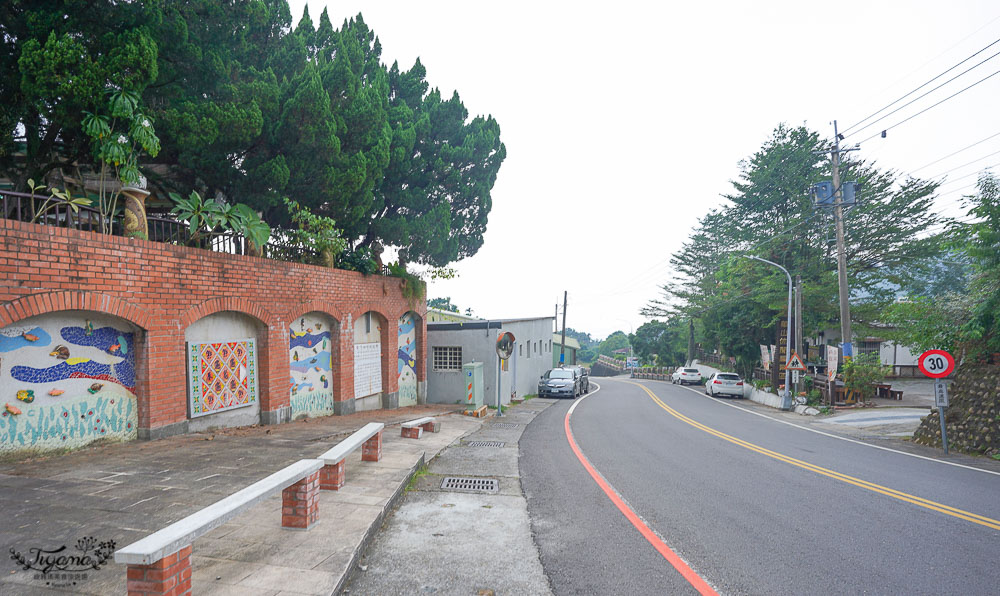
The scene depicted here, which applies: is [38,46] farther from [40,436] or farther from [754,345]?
[754,345]

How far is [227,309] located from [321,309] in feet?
9.92

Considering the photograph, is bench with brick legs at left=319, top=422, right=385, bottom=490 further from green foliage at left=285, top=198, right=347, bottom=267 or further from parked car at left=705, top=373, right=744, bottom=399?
parked car at left=705, top=373, right=744, bottom=399

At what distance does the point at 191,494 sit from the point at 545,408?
16.2m

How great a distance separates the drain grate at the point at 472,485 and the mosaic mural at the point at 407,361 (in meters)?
9.84

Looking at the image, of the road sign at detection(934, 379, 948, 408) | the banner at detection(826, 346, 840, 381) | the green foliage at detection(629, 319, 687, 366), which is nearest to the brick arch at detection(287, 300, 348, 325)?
the road sign at detection(934, 379, 948, 408)

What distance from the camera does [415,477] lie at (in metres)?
7.58

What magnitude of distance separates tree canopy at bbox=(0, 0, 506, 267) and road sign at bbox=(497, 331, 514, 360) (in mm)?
4737

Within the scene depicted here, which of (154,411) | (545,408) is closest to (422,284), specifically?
(545,408)

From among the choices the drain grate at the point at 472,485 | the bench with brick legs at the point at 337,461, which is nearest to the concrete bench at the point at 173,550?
the bench with brick legs at the point at 337,461

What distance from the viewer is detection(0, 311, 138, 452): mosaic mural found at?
679 centimetres

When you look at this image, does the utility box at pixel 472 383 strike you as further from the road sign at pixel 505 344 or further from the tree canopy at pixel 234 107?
the tree canopy at pixel 234 107

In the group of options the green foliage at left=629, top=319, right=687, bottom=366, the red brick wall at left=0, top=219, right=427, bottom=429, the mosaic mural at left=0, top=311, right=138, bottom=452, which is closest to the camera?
the red brick wall at left=0, top=219, right=427, bottom=429

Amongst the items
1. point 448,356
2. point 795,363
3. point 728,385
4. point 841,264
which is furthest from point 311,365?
point 728,385

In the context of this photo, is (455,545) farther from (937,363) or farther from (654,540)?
(937,363)
